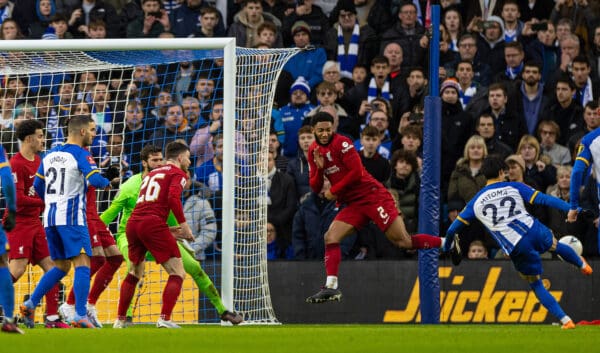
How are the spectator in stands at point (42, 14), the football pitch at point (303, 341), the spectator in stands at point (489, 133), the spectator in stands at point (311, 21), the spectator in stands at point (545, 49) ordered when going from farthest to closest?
the spectator in stands at point (42, 14) < the spectator in stands at point (311, 21) < the spectator in stands at point (545, 49) < the spectator in stands at point (489, 133) < the football pitch at point (303, 341)

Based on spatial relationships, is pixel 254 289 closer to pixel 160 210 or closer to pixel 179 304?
pixel 179 304

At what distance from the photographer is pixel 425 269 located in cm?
1570

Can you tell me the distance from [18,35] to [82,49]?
19.8 ft

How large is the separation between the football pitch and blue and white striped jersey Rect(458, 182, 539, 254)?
225 centimetres

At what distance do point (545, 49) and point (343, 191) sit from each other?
6.68m

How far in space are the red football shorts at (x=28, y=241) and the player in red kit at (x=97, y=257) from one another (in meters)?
0.57

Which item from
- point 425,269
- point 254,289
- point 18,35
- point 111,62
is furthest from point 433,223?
point 18,35

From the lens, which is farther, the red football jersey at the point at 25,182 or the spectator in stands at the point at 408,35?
the spectator in stands at the point at 408,35

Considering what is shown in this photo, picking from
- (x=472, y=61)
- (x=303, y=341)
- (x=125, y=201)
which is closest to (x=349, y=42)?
(x=472, y=61)

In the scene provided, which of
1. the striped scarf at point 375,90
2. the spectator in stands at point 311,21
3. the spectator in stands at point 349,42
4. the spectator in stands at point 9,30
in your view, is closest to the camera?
the striped scarf at point 375,90

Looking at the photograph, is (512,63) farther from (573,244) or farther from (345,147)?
(345,147)

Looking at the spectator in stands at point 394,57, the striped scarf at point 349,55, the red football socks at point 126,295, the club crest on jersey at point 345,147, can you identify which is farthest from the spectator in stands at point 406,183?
the red football socks at point 126,295

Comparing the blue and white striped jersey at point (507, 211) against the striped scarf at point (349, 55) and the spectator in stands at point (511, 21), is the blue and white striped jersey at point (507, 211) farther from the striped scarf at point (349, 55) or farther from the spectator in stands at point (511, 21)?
the striped scarf at point (349, 55)

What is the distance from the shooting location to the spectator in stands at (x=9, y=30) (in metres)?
20.5
